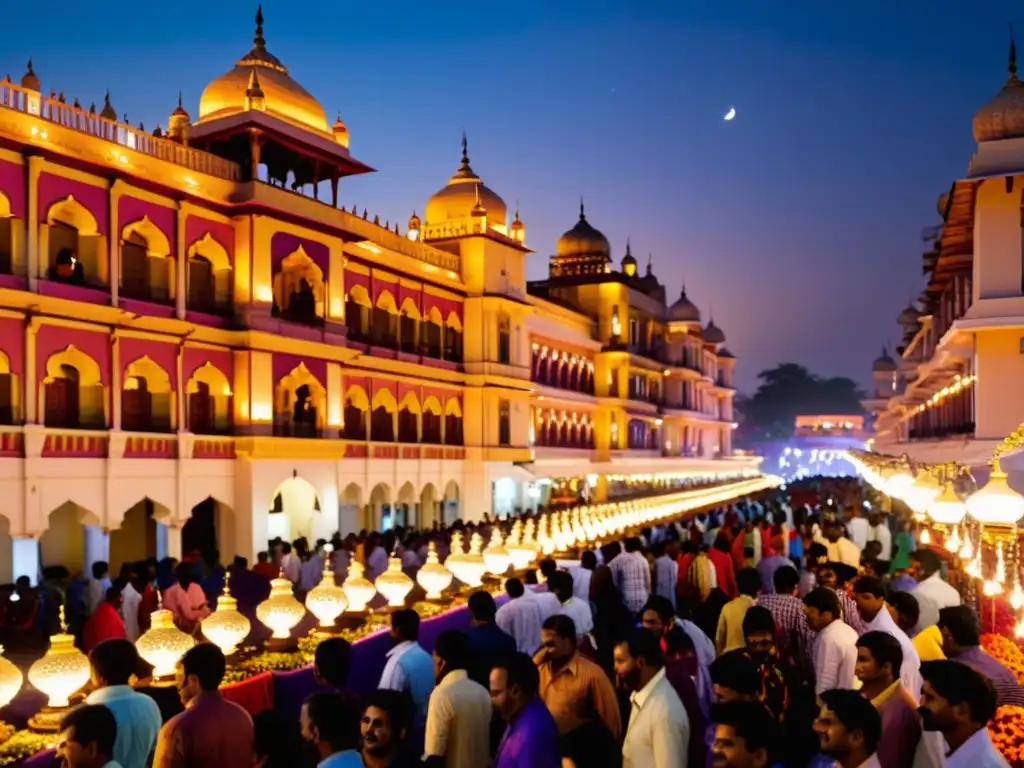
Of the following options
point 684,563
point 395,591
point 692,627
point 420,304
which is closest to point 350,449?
point 420,304

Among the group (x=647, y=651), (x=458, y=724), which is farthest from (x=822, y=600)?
(x=458, y=724)

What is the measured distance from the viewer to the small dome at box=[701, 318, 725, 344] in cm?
6359

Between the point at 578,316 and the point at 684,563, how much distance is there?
27.2 meters

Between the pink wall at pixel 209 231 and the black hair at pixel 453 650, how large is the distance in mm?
14922

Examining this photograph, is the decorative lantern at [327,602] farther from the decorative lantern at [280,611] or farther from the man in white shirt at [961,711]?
the man in white shirt at [961,711]

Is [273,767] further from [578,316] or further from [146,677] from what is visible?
[578,316]

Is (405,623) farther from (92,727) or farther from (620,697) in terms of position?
(92,727)

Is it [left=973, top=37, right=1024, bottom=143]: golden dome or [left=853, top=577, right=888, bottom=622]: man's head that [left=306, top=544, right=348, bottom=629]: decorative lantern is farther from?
[left=973, top=37, right=1024, bottom=143]: golden dome

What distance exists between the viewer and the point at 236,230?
20.3 m

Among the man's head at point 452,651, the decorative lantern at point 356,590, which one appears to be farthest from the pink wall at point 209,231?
the man's head at point 452,651

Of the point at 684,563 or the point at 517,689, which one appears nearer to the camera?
the point at 517,689

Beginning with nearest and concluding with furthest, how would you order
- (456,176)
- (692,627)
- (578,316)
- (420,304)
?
(692,627) < (420,304) < (456,176) < (578,316)

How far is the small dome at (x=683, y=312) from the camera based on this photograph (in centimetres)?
5175

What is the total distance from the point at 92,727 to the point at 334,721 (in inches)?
38.1
